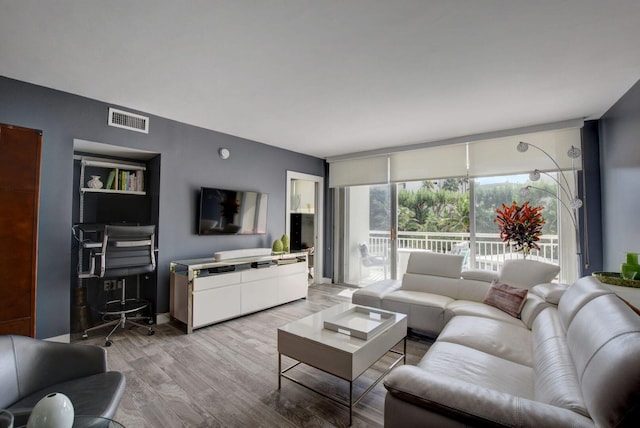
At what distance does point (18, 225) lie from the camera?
2.23 m

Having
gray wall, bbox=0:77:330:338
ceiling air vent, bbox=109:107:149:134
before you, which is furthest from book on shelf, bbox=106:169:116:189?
ceiling air vent, bbox=109:107:149:134

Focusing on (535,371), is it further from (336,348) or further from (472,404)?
(336,348)

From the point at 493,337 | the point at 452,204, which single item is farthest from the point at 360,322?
the point at 452,204

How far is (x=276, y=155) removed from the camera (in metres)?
4.86

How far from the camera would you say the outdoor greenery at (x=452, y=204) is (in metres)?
3.93

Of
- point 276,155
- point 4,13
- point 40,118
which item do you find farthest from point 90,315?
point 276,155

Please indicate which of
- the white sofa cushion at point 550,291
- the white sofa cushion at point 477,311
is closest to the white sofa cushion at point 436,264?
the white sofa cushion at point 477,311

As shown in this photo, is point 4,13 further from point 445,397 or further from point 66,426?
point 445,397

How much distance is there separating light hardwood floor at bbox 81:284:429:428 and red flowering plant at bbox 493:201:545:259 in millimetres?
1826

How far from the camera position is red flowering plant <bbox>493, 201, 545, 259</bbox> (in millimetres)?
3471

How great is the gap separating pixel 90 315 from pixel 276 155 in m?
3.31

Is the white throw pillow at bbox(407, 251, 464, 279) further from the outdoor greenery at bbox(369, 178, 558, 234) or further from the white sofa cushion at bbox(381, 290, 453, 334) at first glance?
the outdoor greenery at bbox(369, 178, 558, 234)

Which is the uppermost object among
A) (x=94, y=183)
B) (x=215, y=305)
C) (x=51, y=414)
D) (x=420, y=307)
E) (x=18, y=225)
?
(x=94, y=183)

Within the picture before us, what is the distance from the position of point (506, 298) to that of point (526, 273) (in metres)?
0.40
